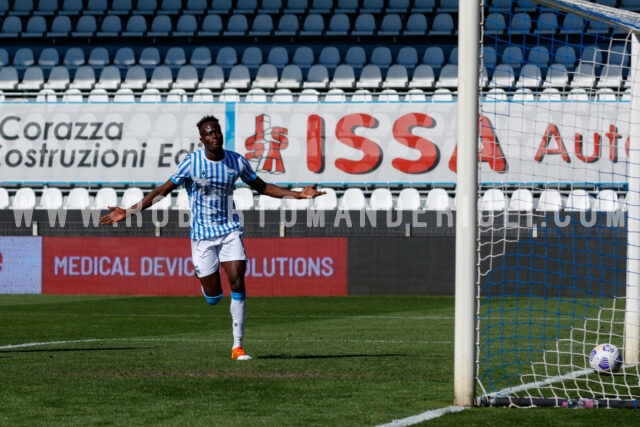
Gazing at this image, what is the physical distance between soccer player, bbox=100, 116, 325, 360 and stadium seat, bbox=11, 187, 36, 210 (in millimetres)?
14655

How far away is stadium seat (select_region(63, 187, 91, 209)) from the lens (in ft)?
75.9

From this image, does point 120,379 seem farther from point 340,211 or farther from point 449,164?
point 449,164

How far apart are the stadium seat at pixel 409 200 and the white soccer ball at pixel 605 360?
14032 mm

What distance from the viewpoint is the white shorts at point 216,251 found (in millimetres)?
9383

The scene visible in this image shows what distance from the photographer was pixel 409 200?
2223 cm

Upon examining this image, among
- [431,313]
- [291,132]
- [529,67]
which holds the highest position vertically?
[529,67]

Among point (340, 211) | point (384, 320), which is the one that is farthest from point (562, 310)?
point (340, 211)

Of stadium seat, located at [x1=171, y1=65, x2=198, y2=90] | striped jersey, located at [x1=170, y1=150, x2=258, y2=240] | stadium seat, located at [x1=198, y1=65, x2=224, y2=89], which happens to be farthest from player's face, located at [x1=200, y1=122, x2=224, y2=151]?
stadium seat, located at [x1=171, y1=65, x2=198, y2=90]

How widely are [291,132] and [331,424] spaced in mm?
17908

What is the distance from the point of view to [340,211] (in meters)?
20.9

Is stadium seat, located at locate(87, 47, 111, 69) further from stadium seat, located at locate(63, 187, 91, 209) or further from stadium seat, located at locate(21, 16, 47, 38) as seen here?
stadium seat, located at locate(63, 187, 91, 209)

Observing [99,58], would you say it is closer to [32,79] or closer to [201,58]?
[32,79]

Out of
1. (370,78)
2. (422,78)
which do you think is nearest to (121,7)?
(370,78)

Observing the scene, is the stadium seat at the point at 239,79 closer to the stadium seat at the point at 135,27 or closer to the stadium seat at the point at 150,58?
the stadium seat at the point at 150,58
